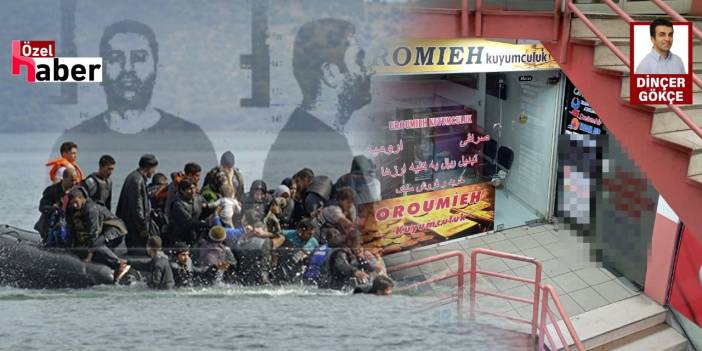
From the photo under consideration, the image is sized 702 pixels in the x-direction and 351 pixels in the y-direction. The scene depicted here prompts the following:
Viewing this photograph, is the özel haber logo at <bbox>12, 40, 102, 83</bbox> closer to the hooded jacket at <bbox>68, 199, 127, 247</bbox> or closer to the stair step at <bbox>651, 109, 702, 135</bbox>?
the hooded jacket at <bbox>68, 199, 127, 247</bbox>

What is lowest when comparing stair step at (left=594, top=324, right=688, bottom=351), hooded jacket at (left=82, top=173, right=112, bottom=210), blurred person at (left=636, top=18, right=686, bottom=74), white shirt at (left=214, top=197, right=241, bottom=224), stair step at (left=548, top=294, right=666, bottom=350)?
stair step at (left=594, top=324, right=688, bottom=351)

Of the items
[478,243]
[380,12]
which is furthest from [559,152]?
[380,12]

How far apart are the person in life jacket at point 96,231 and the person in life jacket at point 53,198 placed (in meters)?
0.03

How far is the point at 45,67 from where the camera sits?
9.74 ft

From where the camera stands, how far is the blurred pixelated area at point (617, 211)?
4.21 m

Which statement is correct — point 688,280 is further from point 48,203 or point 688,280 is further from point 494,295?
point 48,203

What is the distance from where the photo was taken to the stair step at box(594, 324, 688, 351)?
3838 mm

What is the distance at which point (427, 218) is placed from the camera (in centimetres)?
436

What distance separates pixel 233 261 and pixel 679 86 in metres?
1.97

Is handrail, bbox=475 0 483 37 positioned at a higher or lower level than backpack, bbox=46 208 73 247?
higher

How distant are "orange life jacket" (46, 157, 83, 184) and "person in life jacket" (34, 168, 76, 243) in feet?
0.05

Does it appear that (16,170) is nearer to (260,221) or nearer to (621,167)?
(260,221)

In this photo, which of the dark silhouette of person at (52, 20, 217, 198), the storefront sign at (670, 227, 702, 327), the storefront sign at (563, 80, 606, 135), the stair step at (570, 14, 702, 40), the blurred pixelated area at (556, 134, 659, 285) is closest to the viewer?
the stair step at (570, 14, 702, 40)

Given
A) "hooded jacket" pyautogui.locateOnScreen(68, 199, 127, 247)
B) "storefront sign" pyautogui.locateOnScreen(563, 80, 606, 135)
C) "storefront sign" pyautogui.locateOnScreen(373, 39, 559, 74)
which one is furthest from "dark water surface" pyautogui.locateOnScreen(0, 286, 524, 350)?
"storefront sign" pyautogui.locateOnScreen(563, 80, 606, 135)
